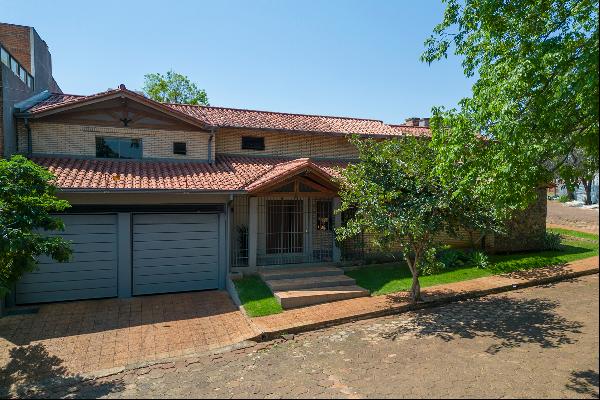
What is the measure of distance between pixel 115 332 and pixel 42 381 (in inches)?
84.1

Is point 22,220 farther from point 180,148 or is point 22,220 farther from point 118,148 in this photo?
point 180,148

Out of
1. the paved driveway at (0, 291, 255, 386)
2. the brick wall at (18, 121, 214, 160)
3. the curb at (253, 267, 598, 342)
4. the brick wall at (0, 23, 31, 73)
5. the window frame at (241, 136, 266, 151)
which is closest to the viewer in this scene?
the paved driveway at (0, 291, 255, 386)

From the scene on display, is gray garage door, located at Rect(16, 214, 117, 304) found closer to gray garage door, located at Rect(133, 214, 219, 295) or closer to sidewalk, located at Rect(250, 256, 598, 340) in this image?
gray garage door, located at Rect(133, 214, 219, 295)

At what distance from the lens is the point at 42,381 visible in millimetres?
6598

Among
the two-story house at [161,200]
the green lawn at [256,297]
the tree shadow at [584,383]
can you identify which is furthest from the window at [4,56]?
the tree shadow at [584,383]

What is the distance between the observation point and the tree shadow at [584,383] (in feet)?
17.6

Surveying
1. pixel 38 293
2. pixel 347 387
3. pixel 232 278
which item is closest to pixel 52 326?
pixel 38 293

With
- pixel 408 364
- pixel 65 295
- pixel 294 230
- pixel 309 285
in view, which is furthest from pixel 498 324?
pixel 65 295

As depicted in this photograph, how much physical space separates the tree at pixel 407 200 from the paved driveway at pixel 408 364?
2035 mm

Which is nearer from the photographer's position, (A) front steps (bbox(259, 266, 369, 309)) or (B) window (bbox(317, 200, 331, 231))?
(A) front steps (bbox(259, 266, 369, 309))

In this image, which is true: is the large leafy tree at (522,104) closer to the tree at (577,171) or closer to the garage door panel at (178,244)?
the tree at (577,171)

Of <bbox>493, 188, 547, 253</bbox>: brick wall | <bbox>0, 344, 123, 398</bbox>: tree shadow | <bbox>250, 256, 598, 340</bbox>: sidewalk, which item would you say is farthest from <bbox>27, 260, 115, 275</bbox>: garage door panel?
<bbox>493, 188, 547, 253</bbox>: brick wall

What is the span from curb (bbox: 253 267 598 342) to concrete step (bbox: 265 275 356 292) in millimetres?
2036

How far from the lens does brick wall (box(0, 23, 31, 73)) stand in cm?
1812
